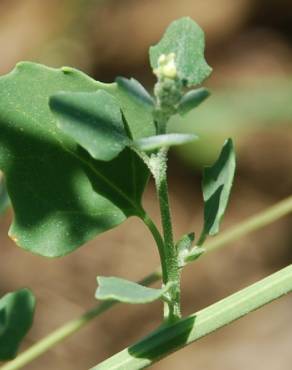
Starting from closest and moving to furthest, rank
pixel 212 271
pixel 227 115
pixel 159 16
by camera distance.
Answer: pixel 227 115, pixel 212 271, pixel 159 16

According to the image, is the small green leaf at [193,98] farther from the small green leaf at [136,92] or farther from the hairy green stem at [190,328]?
the hairy green stem at [190,328]

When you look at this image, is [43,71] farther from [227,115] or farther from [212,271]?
[212,271]

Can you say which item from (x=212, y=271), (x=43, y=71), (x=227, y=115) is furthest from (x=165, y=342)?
(x=212, y=271)

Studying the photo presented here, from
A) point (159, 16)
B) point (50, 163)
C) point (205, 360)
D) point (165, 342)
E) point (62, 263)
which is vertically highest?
point (50, 163)

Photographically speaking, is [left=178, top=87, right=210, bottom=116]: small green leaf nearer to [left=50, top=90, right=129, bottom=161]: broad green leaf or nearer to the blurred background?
[left=50, top=90, right=129, bottom=161]: broad green leaf

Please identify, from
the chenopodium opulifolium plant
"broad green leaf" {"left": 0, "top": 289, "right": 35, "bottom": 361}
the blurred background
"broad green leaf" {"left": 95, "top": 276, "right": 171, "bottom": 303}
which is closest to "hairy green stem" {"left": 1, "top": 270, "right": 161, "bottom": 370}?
"broad green leaf" {"left": 0, "top": 289, "right": 35, "bottom": 361}
